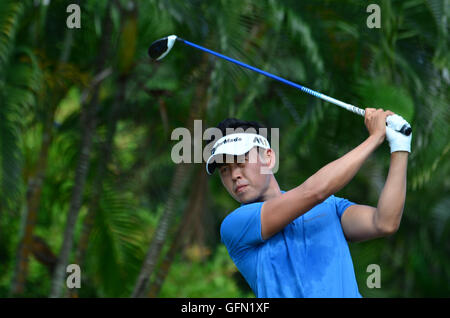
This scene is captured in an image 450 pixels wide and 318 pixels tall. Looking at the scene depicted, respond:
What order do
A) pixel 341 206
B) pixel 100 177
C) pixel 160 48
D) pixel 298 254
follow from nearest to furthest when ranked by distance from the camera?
pixel 298 254
pixel 341 206
pixel 160 48
pixel 100 177

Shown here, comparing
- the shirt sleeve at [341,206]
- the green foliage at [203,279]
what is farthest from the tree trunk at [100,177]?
the shirt sleeve at [341,206]

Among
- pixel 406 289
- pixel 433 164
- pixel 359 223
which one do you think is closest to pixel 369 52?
pixel 433 164

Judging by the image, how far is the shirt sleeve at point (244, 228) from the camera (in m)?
2.72

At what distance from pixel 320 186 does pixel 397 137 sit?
0.37m

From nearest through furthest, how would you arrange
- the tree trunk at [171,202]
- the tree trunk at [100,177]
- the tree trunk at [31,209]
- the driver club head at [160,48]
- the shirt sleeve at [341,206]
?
1. the shirt sleeve at [341,206]
2. the driver club head at [160,48]
3. the tree trunk at [171,202]
4. the tree trunk at [100,177]
5. the tree trunk at [31,209]

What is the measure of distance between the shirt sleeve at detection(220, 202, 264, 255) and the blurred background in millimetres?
2800

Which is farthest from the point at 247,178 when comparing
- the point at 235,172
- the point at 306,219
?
the point at 306,219

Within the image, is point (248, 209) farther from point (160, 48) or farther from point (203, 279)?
point (203, 279)

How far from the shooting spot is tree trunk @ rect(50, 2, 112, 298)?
6457mm

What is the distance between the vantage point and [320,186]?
252cm

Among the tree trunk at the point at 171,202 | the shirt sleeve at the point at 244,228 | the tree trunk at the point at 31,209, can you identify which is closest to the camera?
the shirt sleeve at the point at 244,228

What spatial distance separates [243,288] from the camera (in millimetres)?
10250

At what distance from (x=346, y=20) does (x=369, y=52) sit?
54 centimetres

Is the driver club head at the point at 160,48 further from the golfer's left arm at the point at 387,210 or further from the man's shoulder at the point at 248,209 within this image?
the golfer's left arm at the point at 387,210
